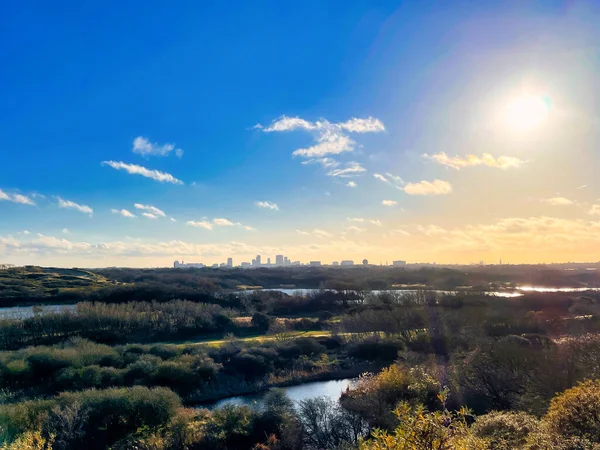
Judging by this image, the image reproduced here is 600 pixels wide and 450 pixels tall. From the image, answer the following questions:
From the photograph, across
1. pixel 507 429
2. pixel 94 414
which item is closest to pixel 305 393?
pixel 94 414

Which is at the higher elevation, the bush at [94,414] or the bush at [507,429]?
the bush at [507,429]

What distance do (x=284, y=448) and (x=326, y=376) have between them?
90.3 feet

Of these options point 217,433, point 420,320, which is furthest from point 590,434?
point 420,320

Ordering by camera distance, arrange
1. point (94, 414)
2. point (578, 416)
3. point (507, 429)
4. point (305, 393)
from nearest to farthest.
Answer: point (578, 416) → point (507, 429) → point (94, 414) → point (305, 393)

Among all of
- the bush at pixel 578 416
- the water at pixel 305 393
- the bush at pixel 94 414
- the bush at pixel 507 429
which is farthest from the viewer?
the water at pixel 305 393

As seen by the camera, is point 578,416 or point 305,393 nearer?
point 578,416

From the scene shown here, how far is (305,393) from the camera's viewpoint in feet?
164

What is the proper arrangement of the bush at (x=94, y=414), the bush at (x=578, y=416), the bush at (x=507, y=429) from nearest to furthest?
1. the bush at (x=507, y=429)
2. the bush at (x=578, y=416)
3. the bush at (x=94, y=414)

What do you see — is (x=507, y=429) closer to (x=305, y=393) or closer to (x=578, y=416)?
(x=578, y=416)

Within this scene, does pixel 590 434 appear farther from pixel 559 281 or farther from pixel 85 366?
pixel 559 281

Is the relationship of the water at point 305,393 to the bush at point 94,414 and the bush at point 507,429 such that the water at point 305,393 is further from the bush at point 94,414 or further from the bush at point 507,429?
the bush at point 507,429

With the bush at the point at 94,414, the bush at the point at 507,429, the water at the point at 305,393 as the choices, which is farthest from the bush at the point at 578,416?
the water at the point at 305,393

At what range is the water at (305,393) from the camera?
156 feet

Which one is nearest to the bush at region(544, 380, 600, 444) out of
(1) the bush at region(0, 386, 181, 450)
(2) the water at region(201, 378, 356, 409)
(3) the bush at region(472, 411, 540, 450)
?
(3) the bush at region(472, 411, 540, 450)
